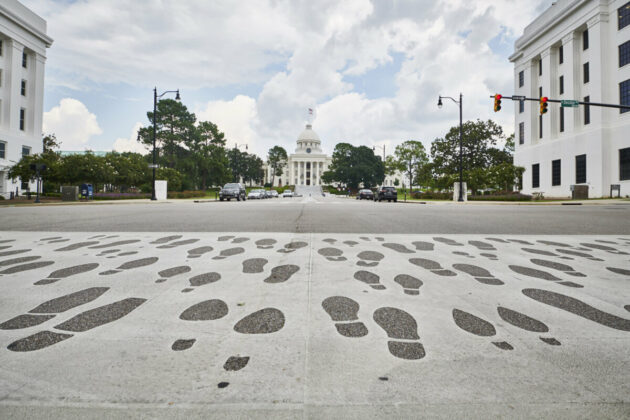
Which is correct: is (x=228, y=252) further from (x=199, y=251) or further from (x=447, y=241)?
(x=447, y=241)

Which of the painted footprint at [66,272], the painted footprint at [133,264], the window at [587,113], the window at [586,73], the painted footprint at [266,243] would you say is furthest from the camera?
the window at [586,73]

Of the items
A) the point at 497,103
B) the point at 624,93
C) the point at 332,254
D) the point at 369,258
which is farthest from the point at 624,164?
the point at 332,254

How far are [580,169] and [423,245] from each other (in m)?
37.8

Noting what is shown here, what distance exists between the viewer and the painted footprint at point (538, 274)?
12.5 ft

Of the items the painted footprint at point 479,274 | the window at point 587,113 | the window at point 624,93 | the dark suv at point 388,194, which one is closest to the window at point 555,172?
the window at point 587,113

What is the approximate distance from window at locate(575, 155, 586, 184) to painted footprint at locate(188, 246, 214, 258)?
40.3 m

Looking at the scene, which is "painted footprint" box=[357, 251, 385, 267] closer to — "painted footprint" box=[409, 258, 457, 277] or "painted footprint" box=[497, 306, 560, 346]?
"painted footprint" box=[409, 258, 457, 277]

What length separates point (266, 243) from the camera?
615cm

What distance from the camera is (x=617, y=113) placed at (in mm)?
30250

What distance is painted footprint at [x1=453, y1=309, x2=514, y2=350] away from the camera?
2.35 meters

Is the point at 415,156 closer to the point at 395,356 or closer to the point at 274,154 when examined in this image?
the point at 274,154

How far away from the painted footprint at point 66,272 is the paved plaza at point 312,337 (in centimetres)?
4

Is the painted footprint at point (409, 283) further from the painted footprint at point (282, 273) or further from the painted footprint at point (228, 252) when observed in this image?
the painted footprint at point (228, 252)

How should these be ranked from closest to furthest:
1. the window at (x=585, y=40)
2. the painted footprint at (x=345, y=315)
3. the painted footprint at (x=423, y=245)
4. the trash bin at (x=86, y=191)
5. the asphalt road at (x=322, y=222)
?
the painted footprint at (x=345, y=315) → the painted footprint at (x=423, y=245) → the asphalt road at (x=322, y=222) → the trash bin at (x=86, y=191) → the window at (x=585, y=40)
